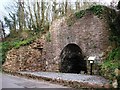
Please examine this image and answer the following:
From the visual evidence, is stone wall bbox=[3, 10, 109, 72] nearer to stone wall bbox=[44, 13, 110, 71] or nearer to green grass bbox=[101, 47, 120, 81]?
stone wall bbox=[44, 13, 110, 71]

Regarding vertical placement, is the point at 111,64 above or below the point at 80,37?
below

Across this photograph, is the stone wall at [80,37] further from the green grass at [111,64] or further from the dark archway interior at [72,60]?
the green grass at [111,64]

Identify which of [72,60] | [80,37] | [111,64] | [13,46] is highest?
[80,37]

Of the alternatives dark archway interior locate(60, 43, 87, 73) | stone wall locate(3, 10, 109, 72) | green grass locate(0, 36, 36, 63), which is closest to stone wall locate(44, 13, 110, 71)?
stone wall locate(3, 10, 109, 72)

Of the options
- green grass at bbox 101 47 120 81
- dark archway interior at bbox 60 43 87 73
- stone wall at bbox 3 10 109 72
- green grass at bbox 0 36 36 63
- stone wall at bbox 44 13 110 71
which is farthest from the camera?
green grass at bbox 0 36 36 63

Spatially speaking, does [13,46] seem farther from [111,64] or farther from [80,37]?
[111,64]

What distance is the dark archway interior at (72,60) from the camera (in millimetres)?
21431

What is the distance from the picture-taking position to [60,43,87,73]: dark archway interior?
844 inches

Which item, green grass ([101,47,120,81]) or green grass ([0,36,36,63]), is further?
green grass ([0,36,36,63])

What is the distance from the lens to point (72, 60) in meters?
22.2

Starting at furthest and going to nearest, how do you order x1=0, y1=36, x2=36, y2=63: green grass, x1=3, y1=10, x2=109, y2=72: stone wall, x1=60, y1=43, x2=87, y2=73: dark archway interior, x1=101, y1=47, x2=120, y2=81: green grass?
x1=0, y1=36, x2=36, y2=63: green grass → x1=60, y1=43, x2=87, y2=73: dark archway interior → x1=3, y1=10, x2=109, y2=72: stone wall → x1=101, y1=47, x2=120, y2=81: green grass

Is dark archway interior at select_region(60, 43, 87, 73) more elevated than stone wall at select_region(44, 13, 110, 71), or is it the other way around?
stone wall at select_region(44, 13, 110, 71)

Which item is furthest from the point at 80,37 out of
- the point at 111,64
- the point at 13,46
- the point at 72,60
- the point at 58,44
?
the point at 13,46

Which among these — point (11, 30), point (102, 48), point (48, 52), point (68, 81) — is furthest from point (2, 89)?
point (11, 30)
